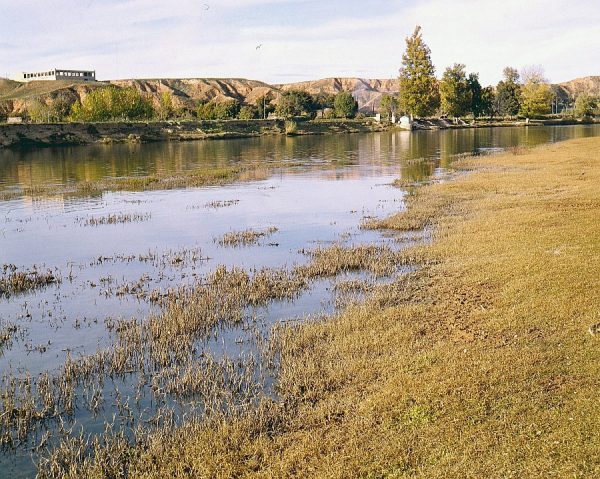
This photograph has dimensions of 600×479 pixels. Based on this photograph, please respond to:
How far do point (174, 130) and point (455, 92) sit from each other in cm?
7273

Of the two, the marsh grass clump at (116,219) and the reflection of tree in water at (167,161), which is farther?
the reflection of tree in water at (167,161)

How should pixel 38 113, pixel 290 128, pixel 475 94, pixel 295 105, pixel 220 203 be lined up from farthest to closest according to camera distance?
pixel 295 105 < pixel 475 94 < pixel 38 113 < pixel 290 128 < pixel 220 203

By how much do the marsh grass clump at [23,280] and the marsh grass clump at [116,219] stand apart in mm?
9440

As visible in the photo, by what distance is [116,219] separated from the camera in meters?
30.3

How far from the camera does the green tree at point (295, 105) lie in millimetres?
160500

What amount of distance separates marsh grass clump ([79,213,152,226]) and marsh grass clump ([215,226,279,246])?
22.3 ft

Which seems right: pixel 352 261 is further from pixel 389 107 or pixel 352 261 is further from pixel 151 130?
pixel 389 107

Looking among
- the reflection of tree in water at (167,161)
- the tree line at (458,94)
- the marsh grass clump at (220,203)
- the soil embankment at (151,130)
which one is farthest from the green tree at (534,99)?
the marsh grass clump at (220,203)

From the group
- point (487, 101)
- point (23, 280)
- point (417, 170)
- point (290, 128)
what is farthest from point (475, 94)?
point (23, 280)

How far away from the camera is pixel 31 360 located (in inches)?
512

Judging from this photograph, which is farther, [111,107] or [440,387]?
[111,107]

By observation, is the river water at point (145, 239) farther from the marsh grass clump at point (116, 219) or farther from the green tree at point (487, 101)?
the green tree at point (487, 101)

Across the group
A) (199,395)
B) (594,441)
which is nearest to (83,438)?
(199,395)

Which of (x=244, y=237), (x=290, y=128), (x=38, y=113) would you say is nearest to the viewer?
(x=244, y=237)
